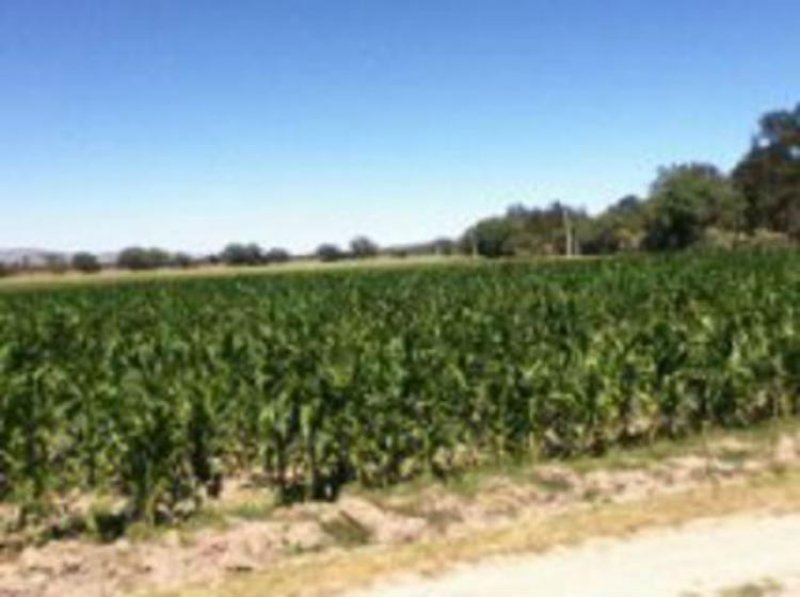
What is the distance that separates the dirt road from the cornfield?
310cm

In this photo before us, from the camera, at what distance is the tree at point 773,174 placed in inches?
4870

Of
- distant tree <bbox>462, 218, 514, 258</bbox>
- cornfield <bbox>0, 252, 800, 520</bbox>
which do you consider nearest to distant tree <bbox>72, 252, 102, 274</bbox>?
distant tree <bbox>462, 218, 514, 258</bbox>

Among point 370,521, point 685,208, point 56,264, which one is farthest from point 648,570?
point 56,264

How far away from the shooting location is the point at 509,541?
32.1 ft

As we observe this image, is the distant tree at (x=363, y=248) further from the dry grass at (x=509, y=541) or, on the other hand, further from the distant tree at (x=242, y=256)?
the dry grass at (x=509, y=541)

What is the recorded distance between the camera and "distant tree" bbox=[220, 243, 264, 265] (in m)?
133

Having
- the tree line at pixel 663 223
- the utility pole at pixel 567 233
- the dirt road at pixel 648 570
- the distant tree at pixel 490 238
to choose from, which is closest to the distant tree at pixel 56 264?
the tree line at pixel 663 223

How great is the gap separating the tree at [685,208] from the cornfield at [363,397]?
335 ft

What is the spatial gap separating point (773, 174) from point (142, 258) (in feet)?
211

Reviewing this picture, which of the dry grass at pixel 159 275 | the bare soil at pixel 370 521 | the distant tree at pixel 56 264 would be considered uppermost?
the distant tree at pixel 56 264

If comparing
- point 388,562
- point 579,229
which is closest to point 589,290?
point 388,562

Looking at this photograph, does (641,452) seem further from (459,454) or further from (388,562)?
(388,562)

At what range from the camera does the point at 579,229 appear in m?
140

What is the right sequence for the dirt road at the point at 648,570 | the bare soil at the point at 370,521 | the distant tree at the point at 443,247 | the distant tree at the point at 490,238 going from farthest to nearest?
1. the distant tree at the point at 443,247
2. the distant tree at the point at 490,238
3. the bare soil at the point at 370,521
4. the dirt road at the point at 648,570
